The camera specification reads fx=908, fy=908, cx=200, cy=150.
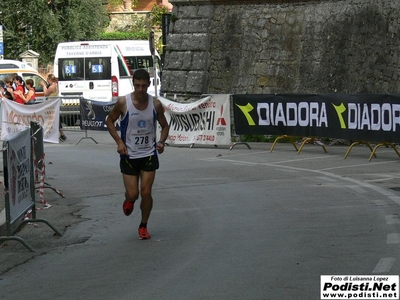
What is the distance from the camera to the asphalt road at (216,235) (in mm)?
7676

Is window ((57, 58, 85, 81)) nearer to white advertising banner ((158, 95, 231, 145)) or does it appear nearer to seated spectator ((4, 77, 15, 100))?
seated spectator ((4, 77, 15, 100))

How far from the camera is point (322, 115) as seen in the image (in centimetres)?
1988

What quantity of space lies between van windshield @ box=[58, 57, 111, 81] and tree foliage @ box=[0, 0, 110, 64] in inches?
591

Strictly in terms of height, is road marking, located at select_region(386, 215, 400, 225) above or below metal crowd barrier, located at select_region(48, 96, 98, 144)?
above

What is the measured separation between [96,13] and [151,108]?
4307cm

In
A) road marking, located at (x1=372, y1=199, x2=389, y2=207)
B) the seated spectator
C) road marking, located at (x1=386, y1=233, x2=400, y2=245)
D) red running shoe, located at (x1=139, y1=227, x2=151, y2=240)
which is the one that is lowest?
the seated spectator

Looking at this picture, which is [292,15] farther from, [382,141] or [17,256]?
[17,256]

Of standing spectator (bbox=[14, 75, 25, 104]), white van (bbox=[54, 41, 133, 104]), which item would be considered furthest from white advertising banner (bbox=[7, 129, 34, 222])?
white van (bbox=[54, 41, 133, 104])

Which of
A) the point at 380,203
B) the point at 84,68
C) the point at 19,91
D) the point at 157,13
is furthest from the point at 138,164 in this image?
the point at 157,13

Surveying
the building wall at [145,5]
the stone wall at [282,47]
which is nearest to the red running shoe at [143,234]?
the stone wall at [282,47]

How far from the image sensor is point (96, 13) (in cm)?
5212

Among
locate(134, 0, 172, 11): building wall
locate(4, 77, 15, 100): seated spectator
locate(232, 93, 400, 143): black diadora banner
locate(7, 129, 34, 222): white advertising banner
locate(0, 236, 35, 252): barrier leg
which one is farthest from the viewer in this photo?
locate(134, 0, 172, 11): building wall

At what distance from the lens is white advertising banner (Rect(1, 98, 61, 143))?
21.7 metres

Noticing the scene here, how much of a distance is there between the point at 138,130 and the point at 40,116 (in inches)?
490
